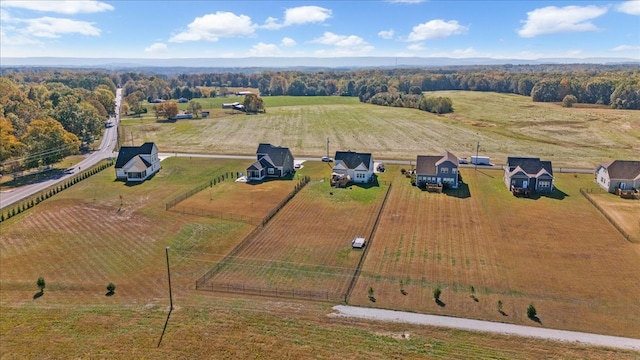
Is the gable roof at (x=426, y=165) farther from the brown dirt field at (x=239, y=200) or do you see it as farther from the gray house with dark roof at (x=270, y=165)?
the gray house with dark roof at (x=270, y=165)

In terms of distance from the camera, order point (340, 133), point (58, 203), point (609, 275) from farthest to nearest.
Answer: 1. point (340, 133)
2. point (58, 203)
3. point (609, 275)

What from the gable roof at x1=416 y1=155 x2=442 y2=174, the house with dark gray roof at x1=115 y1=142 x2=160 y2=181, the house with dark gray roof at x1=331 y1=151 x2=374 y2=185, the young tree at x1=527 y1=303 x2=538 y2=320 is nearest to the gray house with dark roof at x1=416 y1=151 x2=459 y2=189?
the gable roof at x1=416 y1=155 x2=442 y2=174

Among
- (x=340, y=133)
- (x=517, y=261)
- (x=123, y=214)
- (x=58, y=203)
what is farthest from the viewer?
(x=340, y=133)

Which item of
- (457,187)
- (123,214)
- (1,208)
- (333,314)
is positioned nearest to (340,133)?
(457,187)

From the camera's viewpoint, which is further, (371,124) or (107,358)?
(371,124)

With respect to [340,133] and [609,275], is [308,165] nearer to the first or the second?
[340,133]

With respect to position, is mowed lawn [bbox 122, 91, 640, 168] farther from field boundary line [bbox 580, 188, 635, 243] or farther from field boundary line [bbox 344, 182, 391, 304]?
field boundary line [bbox 344, 182, 391, 304]
